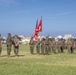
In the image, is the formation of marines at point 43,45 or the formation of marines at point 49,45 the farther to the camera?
the formation of marines at point 49,45

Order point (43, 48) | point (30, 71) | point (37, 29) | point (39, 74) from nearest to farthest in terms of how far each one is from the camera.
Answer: point (39, 74), point (30, 71), point (43, 48), point (37, 29)

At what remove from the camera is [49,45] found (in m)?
37.0

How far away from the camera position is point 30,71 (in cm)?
1722

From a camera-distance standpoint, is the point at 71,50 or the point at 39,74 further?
the point at 71,50

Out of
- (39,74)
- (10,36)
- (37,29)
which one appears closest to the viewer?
(39,74)

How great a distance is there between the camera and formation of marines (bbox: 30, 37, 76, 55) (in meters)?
35.3

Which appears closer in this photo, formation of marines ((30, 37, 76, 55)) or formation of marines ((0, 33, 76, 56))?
formation of marines ((0, 33, 76, 56))

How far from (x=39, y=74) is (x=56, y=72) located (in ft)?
4.01

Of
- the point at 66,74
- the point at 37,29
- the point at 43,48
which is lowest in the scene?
the point at 66,74

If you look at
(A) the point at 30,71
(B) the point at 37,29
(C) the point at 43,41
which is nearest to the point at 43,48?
(C) the point at 43,41

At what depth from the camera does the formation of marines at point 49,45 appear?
3531cm

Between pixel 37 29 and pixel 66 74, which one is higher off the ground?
pixel 37 29

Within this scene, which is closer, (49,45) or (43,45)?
(43,45)

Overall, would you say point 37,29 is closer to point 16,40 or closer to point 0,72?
point 16,40
